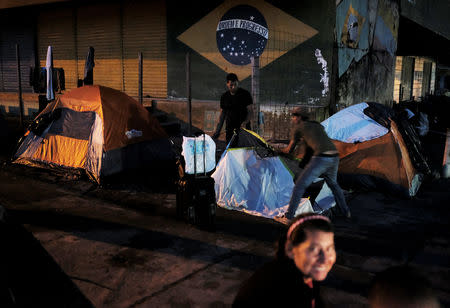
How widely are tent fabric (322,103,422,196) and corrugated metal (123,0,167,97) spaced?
28.0 feet

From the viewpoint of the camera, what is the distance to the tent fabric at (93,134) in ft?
28.0

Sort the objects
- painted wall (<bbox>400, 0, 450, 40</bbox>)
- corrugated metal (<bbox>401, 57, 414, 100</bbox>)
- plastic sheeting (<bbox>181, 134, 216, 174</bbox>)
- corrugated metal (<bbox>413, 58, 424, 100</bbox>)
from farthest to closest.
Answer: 1. corrugated metal (<bbox>413, 58, 424, 100</bbox>)
2. corrugated metal (<bbox>401, 57, 414, 100</bbox>)
3. painted wall (<bbox>400, 0, 450, 40</bbox>)
4. plastic sheeting (<bbox>181, 134, 216, 174</bbox>)

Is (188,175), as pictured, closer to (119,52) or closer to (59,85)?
(59,85)

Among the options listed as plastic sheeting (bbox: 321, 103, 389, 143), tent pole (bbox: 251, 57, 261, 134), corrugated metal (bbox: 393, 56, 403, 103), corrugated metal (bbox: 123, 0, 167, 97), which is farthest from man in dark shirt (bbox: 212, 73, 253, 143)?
corrugated metal (bbox: 393, 56, 403, 103)

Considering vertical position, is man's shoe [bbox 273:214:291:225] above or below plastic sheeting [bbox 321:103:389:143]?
below

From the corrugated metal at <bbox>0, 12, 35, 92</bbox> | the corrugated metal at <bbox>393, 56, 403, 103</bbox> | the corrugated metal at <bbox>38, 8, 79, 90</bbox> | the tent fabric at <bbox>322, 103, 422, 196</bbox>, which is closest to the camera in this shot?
the tent fabric at <bbox>322, 103, 422, 196</bbox>

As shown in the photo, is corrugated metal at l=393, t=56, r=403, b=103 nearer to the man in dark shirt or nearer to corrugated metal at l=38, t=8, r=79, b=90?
the man in dark shirt


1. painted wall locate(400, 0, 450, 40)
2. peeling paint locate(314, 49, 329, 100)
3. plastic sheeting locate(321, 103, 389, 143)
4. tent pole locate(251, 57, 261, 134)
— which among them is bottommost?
plastic sheeting locate(321, 103, 389, 143)

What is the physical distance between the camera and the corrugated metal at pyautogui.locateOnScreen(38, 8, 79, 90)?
56.4 ft

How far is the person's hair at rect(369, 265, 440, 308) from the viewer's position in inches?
75.0

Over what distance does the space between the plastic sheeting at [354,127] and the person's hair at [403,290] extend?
20.8 ft

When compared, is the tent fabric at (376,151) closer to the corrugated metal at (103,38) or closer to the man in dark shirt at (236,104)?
the man in dark shirt at (236,104)

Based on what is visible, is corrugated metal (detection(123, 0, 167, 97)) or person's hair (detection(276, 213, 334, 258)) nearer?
person's hair (detection(276, 213, 334, 258))

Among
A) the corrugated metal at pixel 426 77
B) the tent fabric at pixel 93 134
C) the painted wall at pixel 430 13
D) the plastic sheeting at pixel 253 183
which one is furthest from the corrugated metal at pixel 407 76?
the plastic sheeting at pixel 253 183
